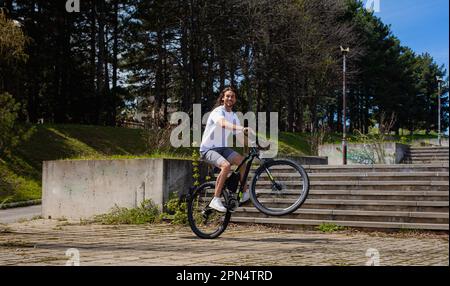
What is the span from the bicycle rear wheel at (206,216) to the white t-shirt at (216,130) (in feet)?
2.29

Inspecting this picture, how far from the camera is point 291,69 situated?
44.8 metres

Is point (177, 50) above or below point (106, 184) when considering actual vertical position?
above

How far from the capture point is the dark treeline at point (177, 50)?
37.4 meters

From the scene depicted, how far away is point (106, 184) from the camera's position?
523 inches

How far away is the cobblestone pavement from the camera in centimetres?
582

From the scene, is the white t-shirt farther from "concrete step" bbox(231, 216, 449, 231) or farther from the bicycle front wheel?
"concrete step" bbox(231, 216, 449, 231)

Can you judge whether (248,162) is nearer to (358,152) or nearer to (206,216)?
(206,216)

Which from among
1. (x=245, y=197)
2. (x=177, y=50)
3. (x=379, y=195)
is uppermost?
(x=177, y=50)

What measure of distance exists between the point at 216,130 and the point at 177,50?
36256 millimetres

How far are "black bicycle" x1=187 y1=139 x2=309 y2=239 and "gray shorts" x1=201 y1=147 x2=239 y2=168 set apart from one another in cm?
24

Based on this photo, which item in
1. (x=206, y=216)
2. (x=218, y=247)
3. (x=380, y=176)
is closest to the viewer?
(x=218, y=247)

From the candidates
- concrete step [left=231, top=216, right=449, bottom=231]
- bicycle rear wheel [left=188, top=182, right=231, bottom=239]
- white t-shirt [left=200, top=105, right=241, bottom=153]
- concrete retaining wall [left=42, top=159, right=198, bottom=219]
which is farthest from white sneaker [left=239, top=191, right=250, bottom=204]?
concrete retaining wall [left=42, top=159, right=198, bottom=219]

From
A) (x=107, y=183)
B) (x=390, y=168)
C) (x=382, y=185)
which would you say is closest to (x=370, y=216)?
(x=382, y=185)

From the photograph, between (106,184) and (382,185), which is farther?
(106,184)
